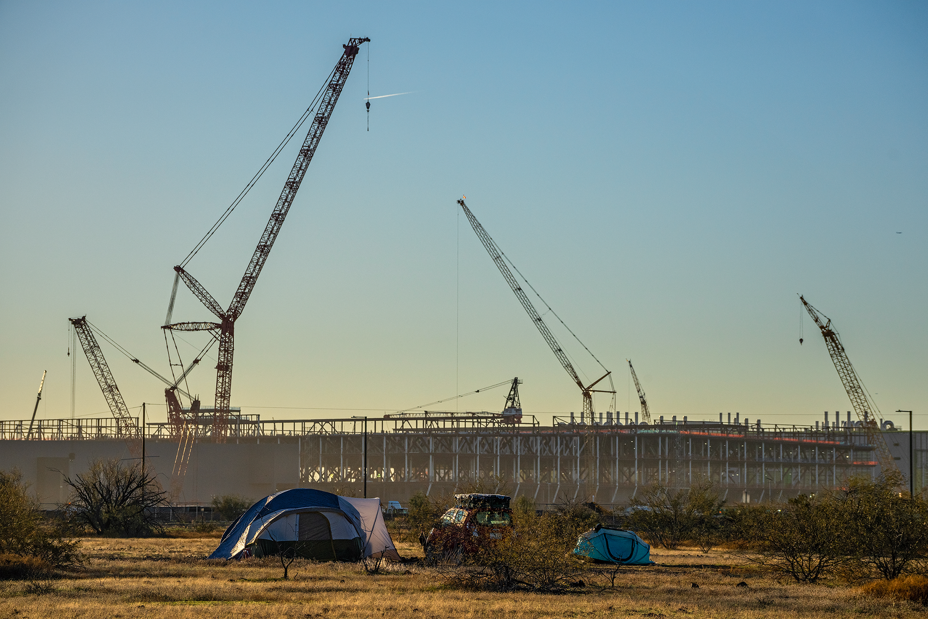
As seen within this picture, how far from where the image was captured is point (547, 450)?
134 meters

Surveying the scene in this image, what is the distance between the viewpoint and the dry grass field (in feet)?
73.6

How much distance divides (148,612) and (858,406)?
408 ft

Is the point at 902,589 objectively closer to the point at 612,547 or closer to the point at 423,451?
the point at 612,547

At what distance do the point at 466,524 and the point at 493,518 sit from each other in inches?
36.7

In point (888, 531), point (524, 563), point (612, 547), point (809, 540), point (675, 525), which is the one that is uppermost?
point (888, 531)

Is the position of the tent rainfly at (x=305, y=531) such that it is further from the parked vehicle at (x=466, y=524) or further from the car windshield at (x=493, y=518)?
the car windshield at (x=493, y=518)

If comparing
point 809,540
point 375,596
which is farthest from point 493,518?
point 809,540

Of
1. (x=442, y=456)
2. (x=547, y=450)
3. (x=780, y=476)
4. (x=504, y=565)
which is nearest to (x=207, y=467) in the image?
(x=442, y=456)

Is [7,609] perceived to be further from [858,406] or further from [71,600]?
[858,406]

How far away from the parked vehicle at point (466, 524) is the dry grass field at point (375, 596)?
3.28 feet

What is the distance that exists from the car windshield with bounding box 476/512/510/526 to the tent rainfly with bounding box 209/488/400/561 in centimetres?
597

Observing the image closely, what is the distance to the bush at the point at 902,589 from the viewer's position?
83.7 ft

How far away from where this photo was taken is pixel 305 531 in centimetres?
3622

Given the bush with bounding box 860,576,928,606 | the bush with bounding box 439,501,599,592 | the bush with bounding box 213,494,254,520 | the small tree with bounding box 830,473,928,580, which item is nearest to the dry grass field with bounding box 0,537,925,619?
the bush with bounding box 860,576,928,606
